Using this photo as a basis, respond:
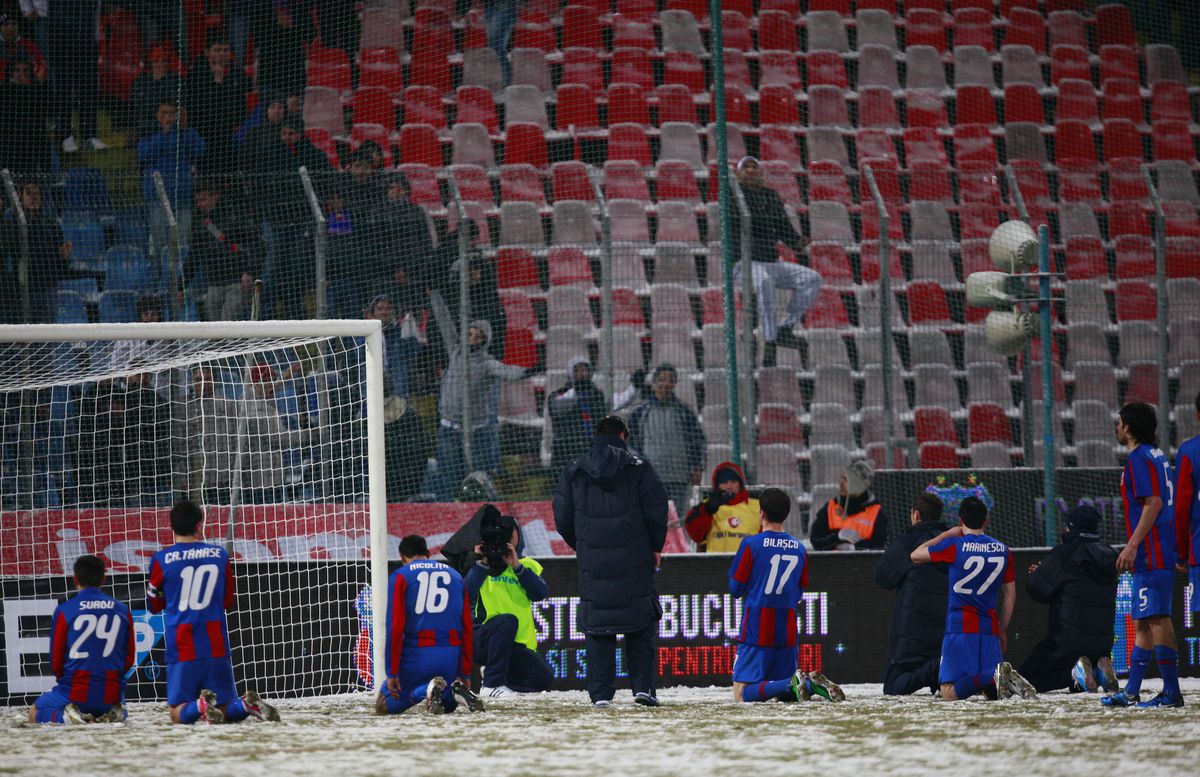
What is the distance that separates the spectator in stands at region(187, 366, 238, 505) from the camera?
39.6ft

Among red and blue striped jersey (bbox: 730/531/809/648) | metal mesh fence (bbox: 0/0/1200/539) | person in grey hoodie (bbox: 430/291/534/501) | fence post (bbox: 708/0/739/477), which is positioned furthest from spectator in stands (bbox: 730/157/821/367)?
red and blue striped jersey (bbox: 730/531/809/648)

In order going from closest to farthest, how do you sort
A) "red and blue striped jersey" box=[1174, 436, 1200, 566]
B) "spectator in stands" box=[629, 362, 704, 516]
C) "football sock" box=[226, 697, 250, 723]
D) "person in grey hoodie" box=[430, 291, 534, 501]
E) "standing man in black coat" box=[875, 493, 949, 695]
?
"red and blue striped jersey" box=[1174, 436, 1200, 566] < "football sock" box=[226, 697, 250, 723] < "standing man in black coat" box=[875, 493, 949, 695] < "person in grey hoodie" box=[430, 291, 534, 501] < "spectator in stands" box=[629, 362, 704, 516]

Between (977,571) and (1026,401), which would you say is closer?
(977,571)

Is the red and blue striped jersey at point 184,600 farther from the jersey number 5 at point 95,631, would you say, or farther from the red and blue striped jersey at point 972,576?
the red and blue striped jersey at point 972,576

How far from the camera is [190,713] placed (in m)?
8.30

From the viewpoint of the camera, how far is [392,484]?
525 inches

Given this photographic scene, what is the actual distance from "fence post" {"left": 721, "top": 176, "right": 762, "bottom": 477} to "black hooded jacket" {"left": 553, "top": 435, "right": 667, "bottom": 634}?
4.04m

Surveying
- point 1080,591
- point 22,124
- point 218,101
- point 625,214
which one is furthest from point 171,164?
point 1080,591

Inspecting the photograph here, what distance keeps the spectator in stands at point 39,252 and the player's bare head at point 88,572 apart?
5028 mm

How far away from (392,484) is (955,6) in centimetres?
963

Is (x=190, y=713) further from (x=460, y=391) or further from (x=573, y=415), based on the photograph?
(x=573, y=415)

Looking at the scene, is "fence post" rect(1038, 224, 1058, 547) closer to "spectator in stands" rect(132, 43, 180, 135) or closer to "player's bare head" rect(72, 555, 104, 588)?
"player's bare head" rect(72, 555, 104, 588)

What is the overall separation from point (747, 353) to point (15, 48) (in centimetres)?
829

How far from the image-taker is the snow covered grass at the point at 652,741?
618 centimetres
